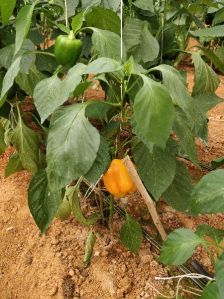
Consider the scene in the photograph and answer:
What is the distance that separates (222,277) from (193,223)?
653 millimetres

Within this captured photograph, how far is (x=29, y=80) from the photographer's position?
1.25m

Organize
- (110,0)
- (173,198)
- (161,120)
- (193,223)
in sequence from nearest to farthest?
1. (161,120)
2. (173,198)
3. (110,0)
4. (193,223)

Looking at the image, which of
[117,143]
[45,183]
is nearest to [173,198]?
[117,143]

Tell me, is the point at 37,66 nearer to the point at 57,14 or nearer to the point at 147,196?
the point at 57,14

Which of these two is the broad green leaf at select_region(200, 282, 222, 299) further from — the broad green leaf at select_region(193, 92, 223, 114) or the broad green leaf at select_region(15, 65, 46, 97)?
the broad green leaf at select_region(15, 65, 46, 97)

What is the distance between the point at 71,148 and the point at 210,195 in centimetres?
30

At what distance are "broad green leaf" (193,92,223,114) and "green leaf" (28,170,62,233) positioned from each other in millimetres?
448

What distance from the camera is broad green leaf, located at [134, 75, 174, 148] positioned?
2.40 ft

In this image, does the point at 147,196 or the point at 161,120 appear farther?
the point at 147,196

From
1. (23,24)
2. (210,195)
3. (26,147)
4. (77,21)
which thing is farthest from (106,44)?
(26,147)

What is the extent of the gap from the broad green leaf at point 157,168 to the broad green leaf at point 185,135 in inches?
2.0

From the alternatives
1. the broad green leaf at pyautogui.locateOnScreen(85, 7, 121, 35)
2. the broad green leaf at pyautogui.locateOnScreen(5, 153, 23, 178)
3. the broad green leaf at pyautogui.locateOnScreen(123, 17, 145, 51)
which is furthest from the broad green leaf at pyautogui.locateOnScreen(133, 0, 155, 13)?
the broad green leaf at pyautogui.locateOnScreen(5, 153, 23, 178)

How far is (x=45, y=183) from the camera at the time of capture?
1.10 meters

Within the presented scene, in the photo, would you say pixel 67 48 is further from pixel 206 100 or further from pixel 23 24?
pixel 206 100
